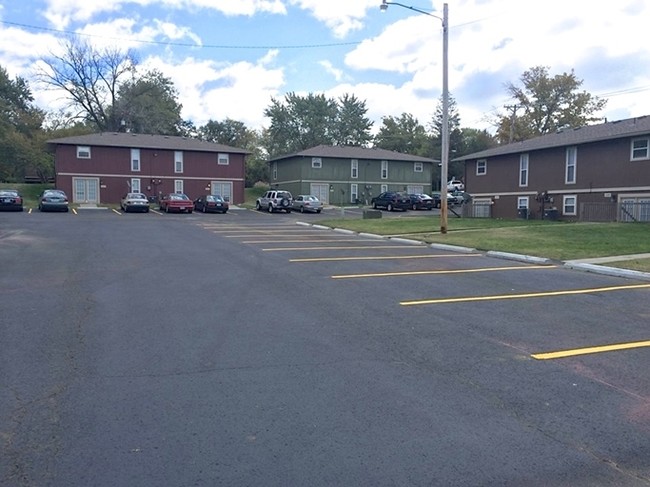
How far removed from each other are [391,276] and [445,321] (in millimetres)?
3993

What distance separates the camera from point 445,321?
25.3ft

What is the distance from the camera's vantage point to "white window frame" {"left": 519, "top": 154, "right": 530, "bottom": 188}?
3500 centimetres

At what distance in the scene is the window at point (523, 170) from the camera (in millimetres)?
35000

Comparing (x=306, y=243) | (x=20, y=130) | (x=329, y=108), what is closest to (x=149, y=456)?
(x=306, y=243)

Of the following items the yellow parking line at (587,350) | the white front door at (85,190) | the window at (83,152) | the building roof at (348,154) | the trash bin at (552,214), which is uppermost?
the building roof at (348,154)

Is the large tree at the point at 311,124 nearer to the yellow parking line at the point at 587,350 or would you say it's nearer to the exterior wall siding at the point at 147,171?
the exterior wall siding at the point at 147,171

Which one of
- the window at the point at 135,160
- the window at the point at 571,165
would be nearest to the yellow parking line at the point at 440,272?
the window at the point at 571,165

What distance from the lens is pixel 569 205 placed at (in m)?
32.0

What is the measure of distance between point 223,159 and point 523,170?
93.7ft

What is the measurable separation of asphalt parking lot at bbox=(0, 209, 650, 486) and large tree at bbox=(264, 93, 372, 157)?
73640 millimetres

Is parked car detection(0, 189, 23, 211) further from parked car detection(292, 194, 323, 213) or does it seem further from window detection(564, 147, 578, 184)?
window detection(564, 147, 578, 184)

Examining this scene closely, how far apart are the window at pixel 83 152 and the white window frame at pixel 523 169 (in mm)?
35704

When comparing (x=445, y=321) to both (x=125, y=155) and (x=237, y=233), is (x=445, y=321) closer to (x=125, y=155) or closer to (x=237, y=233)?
(x=237, y=233)

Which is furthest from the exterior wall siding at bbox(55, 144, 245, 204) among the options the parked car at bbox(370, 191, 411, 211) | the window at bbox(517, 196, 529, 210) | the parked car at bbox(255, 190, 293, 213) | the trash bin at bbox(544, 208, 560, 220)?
the trash bin at bbox(544, 208, 560, 220)
